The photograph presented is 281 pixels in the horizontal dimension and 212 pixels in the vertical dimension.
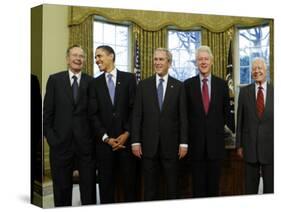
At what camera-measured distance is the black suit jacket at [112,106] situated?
815 cm

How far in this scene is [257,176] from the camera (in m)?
9.10

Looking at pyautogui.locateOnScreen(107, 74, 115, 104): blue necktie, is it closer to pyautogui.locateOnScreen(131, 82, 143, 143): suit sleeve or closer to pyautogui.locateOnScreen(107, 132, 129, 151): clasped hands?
pyautogui.locateOnScreen(131, 82, 143, 143): suit sleeve

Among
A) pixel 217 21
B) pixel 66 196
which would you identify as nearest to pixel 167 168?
pixel 66 196

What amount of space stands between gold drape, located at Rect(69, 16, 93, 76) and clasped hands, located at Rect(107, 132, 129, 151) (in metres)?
0.76

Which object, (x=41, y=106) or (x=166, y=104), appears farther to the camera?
(x=166, y=104)

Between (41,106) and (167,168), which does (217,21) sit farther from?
→ (41,106)

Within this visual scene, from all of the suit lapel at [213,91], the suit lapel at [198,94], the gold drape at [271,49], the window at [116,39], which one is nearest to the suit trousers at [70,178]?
the window at [116,39]

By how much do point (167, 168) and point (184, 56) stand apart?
1316mm

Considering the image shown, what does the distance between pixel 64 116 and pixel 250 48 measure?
2585mm

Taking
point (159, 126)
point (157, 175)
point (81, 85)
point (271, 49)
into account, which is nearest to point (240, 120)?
point (271, 49)

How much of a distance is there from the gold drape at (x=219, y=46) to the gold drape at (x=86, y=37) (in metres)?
1.45

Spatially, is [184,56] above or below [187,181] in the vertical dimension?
above

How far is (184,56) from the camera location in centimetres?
871

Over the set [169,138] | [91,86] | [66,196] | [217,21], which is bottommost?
[66,196]
